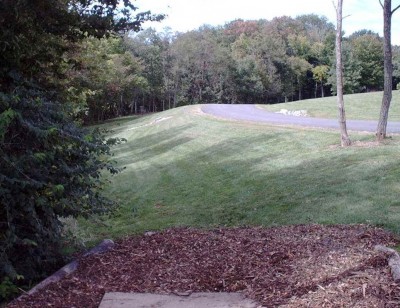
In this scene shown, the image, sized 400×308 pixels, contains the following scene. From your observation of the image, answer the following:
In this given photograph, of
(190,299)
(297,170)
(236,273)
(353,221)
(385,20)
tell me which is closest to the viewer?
(190,299)

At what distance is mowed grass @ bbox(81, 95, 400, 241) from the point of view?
26.8 feet

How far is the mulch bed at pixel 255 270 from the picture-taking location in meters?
3.74

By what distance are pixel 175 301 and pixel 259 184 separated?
756cm

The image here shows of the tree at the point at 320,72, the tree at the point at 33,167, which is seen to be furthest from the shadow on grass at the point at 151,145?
the tree at the point at 320,72

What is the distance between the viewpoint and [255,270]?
183 inches

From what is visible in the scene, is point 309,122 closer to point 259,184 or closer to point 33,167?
point 259,184

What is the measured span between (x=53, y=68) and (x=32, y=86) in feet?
9.77

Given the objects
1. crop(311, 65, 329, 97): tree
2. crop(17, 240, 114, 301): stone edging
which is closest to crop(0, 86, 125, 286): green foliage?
crop(17, 240, 114, 301): stone edging

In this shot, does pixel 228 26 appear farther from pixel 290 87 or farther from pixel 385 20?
pixel 385 20

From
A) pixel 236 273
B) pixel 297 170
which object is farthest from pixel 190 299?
pixel 297 170

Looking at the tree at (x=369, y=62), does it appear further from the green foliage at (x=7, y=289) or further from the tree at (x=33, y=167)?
the green foliage at (x=7, y=289)

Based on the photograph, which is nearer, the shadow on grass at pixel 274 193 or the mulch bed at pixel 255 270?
the mulch bed at pixel 255 270

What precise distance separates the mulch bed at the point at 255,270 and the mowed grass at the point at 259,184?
0.95 meters

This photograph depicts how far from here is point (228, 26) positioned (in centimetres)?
10556
